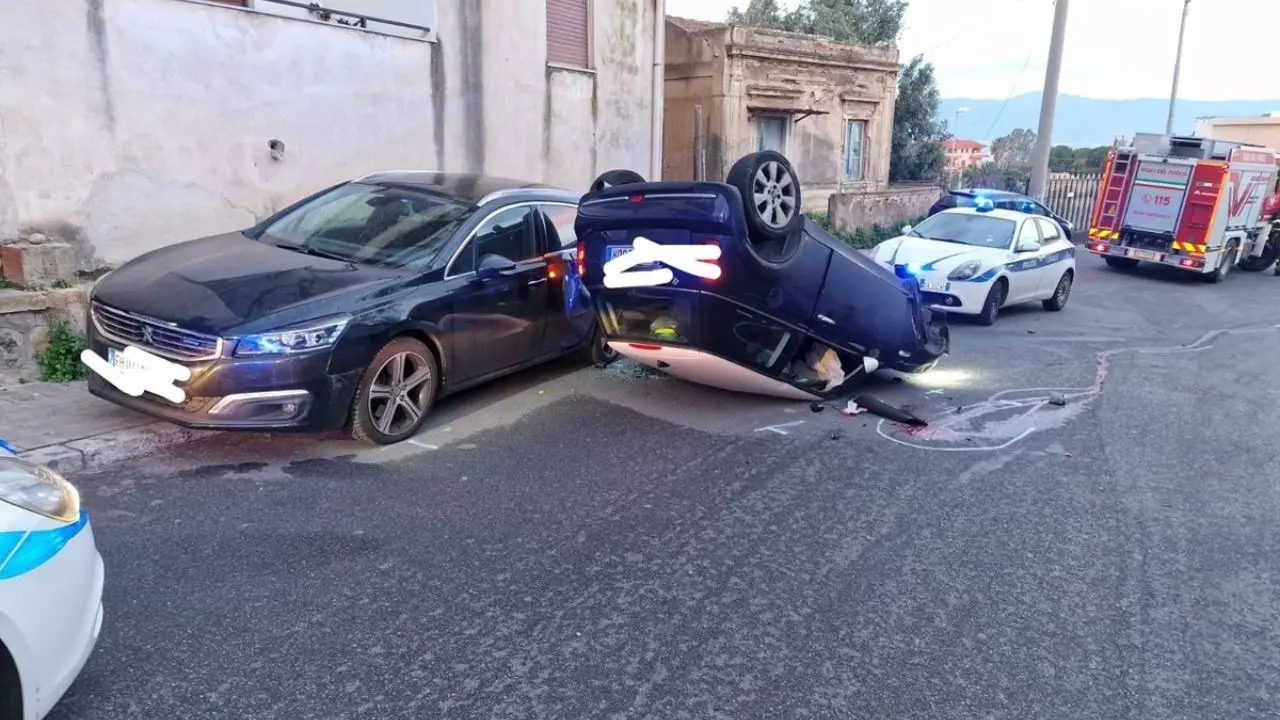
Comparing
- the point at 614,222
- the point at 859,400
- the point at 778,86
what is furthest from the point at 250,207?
the point at 778,86

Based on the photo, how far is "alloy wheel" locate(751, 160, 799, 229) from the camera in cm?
630

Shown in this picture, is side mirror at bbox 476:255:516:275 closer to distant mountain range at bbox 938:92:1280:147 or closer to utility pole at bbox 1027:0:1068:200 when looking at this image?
utility pole at bbox 1027:0:1068:200

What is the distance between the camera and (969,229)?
42.8 ft

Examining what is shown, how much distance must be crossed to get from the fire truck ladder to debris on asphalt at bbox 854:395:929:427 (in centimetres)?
1377

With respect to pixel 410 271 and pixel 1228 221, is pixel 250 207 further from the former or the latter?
pixel 1228 221

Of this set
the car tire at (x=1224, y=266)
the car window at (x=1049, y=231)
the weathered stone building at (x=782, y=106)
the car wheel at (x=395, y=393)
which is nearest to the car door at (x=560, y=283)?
the car wheel at (x=395, y=393)

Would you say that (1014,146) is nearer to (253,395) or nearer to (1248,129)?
(1248,129)

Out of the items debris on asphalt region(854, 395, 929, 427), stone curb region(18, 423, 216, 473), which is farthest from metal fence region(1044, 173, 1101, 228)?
stone curb region(18, 423, 216, 473)

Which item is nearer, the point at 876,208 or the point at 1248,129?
the point at 876,208

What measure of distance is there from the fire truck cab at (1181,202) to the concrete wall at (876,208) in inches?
143

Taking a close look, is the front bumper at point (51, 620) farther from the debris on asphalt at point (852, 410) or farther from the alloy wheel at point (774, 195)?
the debris on asphalt at point (852, 410)

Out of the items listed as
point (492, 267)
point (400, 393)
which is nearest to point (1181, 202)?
point (492, 267)

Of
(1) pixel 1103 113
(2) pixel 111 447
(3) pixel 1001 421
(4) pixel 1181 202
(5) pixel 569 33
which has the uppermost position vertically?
(1) pixel 1103 113

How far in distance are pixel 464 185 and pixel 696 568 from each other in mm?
4146
